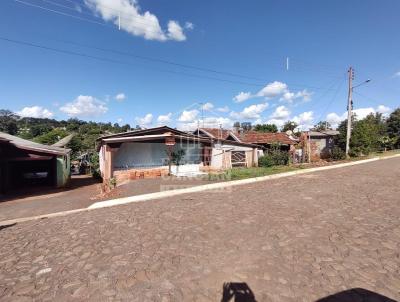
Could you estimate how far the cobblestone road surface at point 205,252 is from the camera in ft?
13.8

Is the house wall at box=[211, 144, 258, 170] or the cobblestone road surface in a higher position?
the house wall at box=[211, 144, 258, 170]

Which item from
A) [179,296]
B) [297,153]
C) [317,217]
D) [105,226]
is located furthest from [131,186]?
[297,153]

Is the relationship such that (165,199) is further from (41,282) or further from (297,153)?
(297,153)

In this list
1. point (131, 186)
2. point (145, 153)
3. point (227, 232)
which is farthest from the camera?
point (145, 153)

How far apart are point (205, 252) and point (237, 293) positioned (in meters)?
1.61

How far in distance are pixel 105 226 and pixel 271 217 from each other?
4871 mm

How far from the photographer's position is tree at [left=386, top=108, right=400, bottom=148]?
53812 mm

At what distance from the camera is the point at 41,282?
4.60 meters

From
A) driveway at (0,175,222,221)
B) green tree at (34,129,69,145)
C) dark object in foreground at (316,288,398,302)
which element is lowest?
dark object in foreground at (316,288,398,302)

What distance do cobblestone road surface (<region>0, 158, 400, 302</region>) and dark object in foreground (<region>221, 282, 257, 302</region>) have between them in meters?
0.09

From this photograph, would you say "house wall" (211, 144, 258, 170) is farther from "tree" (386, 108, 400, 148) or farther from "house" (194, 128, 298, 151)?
"tree" (386, 108, 400, 148)

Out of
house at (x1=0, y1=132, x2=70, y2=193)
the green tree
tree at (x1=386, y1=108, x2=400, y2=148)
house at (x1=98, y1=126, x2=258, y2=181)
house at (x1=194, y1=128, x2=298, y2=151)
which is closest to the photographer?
house at (x1=0, y1=132, x2=70, y2=193)

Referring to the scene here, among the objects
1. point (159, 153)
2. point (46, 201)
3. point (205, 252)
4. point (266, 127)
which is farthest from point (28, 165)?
point (266, 127)

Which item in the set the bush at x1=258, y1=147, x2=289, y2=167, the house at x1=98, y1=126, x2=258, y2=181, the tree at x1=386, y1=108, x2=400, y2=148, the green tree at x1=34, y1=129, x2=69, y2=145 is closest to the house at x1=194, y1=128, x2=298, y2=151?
the bush at x1=258, y1=147, x2=289, y2=167
